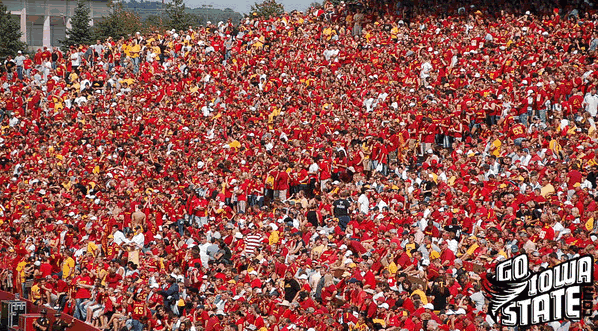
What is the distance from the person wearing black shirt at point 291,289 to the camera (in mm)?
17469

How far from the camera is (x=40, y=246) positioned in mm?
25016

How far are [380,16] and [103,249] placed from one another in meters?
15.8

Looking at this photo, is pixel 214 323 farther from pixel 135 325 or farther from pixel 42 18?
pixel 42 18

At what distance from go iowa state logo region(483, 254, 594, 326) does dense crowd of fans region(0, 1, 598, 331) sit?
0.21 metres

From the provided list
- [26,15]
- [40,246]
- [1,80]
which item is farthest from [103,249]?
[26,15]

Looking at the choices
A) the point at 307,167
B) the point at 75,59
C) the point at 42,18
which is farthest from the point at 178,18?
the point at 307,167

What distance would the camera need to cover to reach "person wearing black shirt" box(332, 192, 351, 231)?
2102cm

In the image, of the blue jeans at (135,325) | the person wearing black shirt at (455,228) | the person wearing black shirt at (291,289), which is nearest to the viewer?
the person wearing black shirt at (291,289)

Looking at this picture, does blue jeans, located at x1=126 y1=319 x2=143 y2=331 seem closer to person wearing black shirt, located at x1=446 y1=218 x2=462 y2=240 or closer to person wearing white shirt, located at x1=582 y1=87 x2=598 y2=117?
person wearing black shirt, located at x1=446 y1=218 x2=462 y2=240

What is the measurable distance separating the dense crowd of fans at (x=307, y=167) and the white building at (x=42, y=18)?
35.7 m

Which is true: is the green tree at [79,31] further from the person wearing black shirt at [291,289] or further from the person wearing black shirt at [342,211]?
the person wearing black shirt at [291,289]

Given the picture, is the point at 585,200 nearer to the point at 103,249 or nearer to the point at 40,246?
the point at 103,249

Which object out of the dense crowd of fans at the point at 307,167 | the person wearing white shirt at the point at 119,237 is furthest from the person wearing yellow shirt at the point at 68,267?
the person wearing white shirt at the point at 119,237

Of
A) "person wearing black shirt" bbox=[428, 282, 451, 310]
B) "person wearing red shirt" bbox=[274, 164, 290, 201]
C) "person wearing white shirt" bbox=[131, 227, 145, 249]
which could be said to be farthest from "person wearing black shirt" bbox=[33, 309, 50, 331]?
"person wearing black shirt" bbox=[428, 282, 451, 310]
